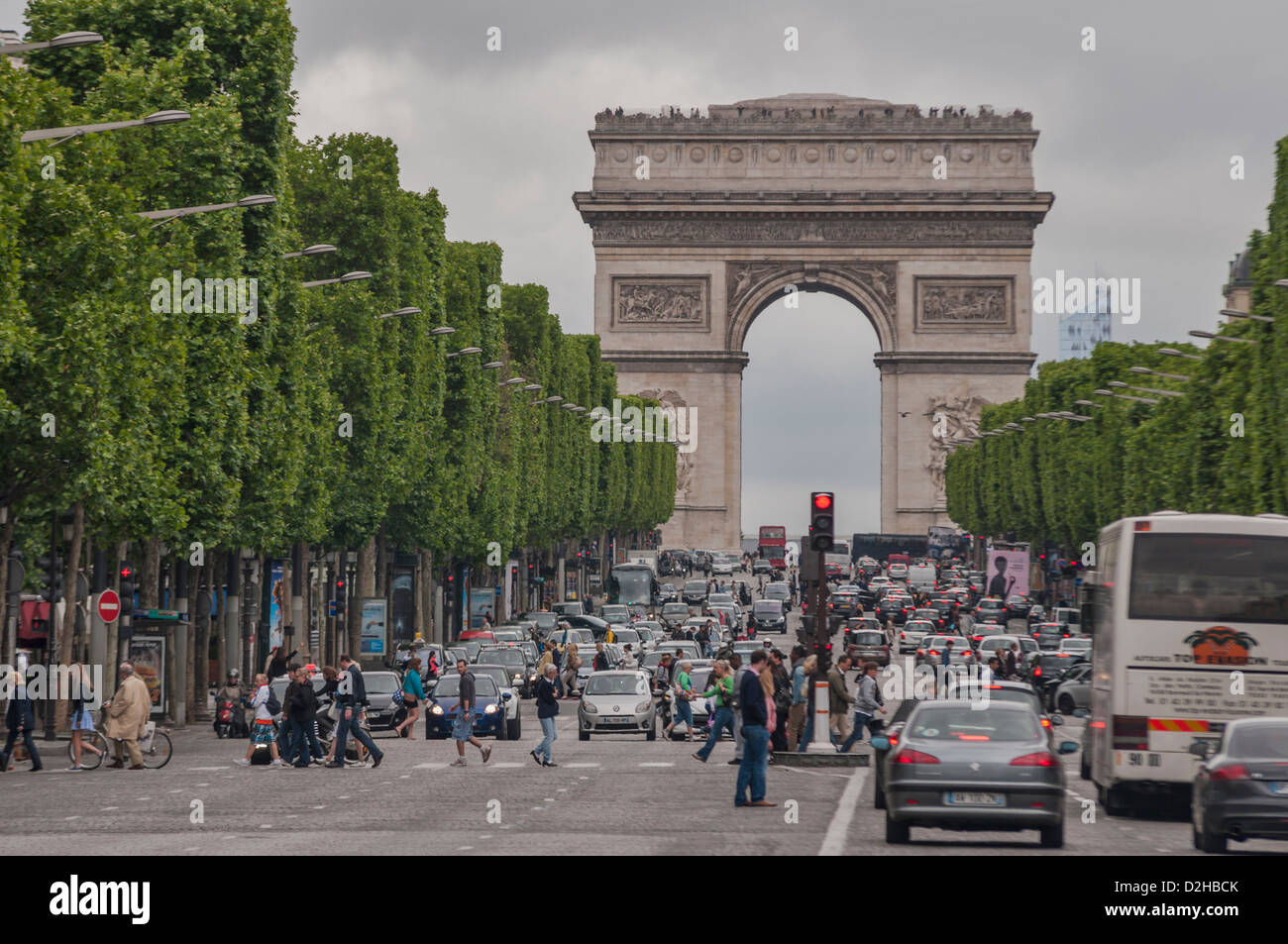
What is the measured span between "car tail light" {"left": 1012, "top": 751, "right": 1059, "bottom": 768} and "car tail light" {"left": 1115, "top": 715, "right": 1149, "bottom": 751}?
199 inches

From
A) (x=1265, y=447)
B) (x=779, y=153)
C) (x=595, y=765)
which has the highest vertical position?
(x=779, y=153)

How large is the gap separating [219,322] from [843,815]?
20.6 m

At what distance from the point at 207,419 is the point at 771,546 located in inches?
4768

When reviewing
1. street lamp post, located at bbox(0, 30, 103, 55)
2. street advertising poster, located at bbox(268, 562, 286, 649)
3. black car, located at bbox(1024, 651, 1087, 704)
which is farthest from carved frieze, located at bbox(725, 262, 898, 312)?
street lamp post, located at bbox(0, 30, 103, 55)

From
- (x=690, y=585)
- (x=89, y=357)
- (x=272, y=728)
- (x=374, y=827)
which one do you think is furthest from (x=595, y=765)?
(x=690, y=585)

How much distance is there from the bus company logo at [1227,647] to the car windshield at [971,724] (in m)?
4.41

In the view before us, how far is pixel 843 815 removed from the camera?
2759 centimetres

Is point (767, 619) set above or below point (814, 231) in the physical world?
below

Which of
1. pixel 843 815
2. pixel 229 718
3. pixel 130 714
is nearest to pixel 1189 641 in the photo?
pixel 843 815

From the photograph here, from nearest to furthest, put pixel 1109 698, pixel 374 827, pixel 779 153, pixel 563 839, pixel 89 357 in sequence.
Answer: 1. pixel 563 839
2. pixel 374 827
3. pixel 1109 698
4. pixel 89 357
5. pixel 779 153

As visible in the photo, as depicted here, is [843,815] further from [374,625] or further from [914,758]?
[374,625]

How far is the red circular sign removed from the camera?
40.5m

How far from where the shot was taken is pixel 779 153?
5635 inches
